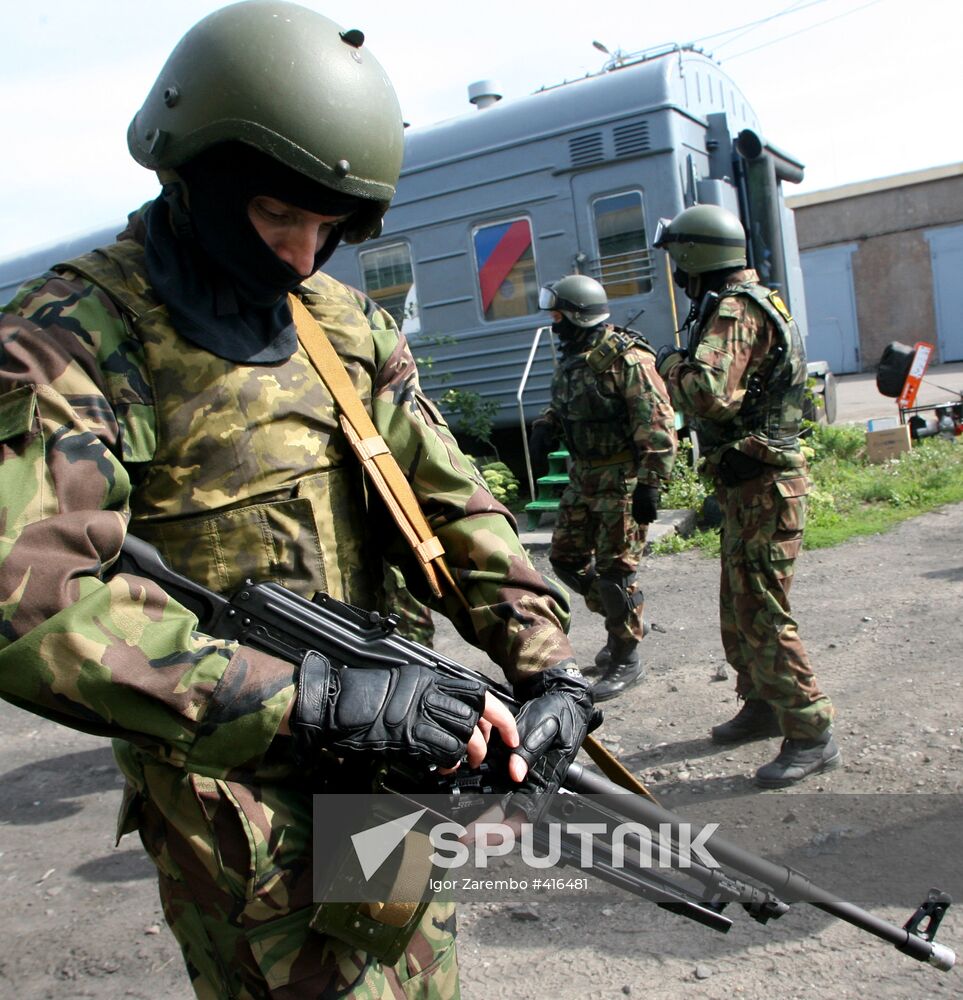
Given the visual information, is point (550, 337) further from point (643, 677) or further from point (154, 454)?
point (154, 454)

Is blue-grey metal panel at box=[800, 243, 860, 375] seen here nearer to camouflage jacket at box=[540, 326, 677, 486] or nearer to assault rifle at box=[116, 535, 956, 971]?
camouflage jacket at box=[540, 326, 677, 486]

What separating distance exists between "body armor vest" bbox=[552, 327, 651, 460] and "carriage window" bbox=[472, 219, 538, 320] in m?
4.02

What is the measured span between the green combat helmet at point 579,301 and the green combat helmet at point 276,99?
3859mm

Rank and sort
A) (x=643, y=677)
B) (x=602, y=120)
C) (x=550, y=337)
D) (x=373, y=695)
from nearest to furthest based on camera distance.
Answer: (x=373, y=695) → (x=643, y=677) → (x=602, y=120) → (x=550, y=337)

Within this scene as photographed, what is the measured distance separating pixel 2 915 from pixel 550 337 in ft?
23.5

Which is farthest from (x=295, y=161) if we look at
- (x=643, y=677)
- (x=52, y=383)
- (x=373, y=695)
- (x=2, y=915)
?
(x=643, y=677)

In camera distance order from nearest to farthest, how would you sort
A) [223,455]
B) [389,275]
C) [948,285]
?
1. [223,455]
2. [389,275]
3. [948,285]

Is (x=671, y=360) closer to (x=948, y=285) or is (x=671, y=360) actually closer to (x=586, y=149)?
(x=586, y=149)

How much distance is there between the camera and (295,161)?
5.47 feet

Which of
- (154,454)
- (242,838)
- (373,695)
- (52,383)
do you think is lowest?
(242,838)

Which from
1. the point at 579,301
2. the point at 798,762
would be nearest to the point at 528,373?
the point at 579,301

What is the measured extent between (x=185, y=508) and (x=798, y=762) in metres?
2.90

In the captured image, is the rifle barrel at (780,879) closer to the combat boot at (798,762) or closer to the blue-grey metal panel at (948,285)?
the combat boot at (798,762)

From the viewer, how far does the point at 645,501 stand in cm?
511
